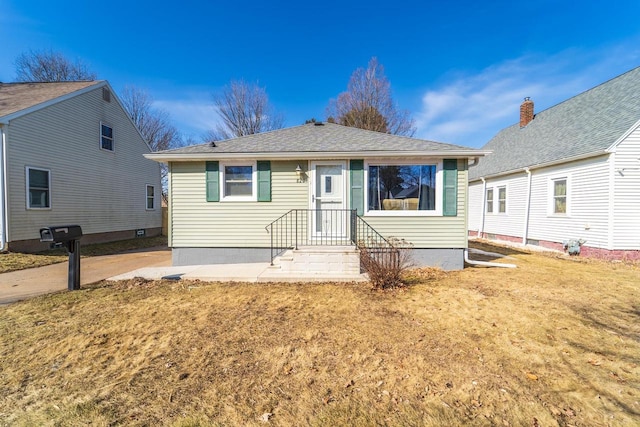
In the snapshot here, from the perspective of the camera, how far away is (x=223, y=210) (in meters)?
7.52

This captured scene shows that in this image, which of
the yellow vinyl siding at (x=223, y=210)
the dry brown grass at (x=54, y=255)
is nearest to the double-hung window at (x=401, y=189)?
the yellow vinyl siding at (x=223, y=210)

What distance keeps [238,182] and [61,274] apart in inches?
190

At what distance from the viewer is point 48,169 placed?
10.0 meters

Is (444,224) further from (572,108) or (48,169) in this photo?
(48,169)

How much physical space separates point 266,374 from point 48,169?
12176 millimetres

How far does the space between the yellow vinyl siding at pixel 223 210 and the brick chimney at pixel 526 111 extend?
13848 millimetres

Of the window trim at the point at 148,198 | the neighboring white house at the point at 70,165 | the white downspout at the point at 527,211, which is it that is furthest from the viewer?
the window trim at the point at 148,198

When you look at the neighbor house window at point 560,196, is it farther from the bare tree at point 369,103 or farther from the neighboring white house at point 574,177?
the bare tree at point 369,103

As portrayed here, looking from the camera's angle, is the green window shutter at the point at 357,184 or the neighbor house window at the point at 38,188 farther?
the neighbor house window at the point at 38,188

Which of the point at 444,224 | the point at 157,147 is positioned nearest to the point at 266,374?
the point at 444,224

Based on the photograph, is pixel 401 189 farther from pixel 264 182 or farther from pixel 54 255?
pixel 54 255

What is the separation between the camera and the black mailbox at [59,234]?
16.3ft

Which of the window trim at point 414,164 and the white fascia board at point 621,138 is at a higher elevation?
the white fascia board at point 621,138

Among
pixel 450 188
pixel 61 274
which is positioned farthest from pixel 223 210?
pixel 450 188
